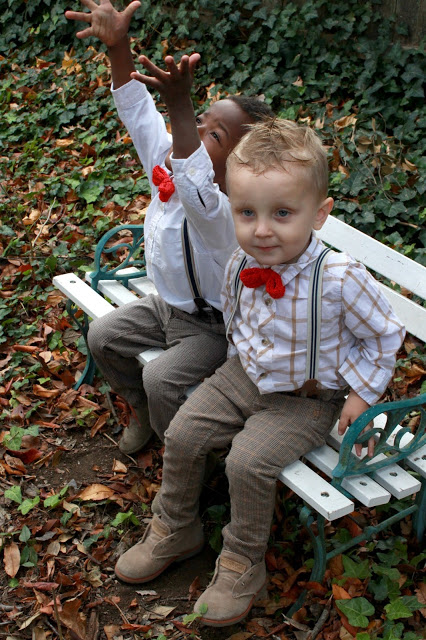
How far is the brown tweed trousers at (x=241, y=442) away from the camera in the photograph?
239 centimetres

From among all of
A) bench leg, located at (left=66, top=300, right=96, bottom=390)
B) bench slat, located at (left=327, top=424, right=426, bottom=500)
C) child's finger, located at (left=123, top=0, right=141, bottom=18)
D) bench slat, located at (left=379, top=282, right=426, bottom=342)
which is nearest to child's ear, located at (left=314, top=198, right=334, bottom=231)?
bench slat, located at (left=379, top=282, right=426, bottom=342)

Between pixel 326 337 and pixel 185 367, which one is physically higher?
pixel 326 337

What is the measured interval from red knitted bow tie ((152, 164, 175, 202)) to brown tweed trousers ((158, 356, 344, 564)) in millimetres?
685

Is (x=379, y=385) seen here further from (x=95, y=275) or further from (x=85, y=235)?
(x=85, y=235)

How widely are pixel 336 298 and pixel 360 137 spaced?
253 cm

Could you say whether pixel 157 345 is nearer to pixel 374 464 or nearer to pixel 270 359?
pixel 270 359

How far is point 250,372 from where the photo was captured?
2539 mm

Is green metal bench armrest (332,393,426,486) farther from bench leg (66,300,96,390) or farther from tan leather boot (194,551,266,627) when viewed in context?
bench leg (66,300,96,390)

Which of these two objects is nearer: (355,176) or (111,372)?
(111,372)

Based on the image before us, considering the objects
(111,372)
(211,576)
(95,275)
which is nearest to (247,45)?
(95,275)

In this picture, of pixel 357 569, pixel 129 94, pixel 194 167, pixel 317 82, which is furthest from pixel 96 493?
pixel 317 82

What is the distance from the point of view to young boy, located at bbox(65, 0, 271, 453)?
2451mm

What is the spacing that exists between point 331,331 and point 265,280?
0.91 ft

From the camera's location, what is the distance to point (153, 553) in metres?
2.71
